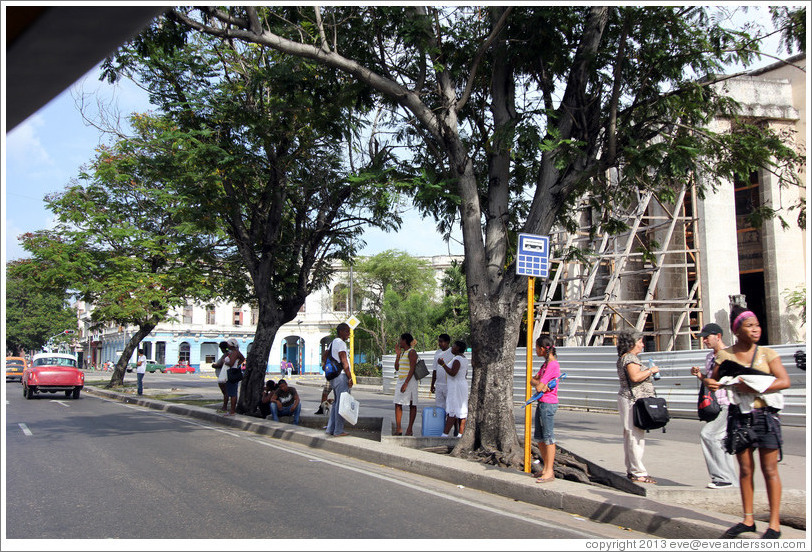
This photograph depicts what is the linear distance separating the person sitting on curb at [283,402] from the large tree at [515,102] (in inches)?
253

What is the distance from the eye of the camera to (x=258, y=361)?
1645 centimetres

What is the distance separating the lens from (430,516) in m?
6.21

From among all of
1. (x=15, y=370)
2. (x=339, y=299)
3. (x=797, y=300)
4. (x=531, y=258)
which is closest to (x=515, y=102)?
(x=531, y=258)

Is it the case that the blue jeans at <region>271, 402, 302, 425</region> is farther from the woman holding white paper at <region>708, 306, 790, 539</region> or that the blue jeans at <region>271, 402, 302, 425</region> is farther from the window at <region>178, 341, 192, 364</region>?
the window at <region>178, 341, 192, 364</region>

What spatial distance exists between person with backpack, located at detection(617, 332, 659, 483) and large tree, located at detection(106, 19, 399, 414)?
429 centimetres

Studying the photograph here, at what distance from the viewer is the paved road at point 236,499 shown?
5.68m

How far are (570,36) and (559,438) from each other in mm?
6817

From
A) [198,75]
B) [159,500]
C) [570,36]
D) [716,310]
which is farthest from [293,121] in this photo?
[716,310]

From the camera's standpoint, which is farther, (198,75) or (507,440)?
(198,75)

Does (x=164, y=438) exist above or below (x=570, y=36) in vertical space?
below

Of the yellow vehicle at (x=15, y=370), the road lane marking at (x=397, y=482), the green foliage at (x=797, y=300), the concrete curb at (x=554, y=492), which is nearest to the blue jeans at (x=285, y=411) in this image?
the road lane marking at (x=397, y=482)

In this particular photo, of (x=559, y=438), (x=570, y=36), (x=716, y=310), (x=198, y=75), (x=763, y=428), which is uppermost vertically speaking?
(x=198, y=75)

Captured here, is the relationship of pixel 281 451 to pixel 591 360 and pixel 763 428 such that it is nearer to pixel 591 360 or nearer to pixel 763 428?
pixel 763 428

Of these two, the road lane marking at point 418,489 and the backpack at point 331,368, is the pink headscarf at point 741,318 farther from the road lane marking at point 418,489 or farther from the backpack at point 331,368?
the backpack at point 331,368
